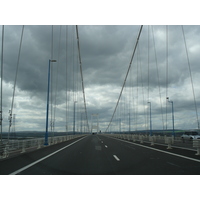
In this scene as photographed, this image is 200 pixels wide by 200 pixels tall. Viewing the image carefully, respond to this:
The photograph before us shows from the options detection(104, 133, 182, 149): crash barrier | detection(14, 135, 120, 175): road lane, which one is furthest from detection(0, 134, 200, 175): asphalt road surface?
detection(104, 133, 182, 149): crash barrier

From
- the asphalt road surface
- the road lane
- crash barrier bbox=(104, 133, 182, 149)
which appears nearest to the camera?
the asphalt road surface

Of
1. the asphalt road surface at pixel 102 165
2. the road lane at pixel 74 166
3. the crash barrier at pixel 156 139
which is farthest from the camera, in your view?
the crash barrier at pixel 156 139

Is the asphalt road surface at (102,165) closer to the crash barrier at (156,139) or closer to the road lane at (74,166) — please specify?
the road lane at (74,166)

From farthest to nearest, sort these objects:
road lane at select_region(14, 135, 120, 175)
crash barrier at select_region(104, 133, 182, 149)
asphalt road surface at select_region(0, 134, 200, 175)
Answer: crash barrier at select_region(104, 133, 182, 149) → road lane at select_region(14, 135, 120, 175) → asphalt road surface at select_region(0, 134, 200, 175)

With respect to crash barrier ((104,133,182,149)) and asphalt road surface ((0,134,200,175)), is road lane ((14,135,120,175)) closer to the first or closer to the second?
asphalt road surface ((0,134,200,175))

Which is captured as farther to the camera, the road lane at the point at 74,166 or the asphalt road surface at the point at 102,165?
the road lane at the point at 74,166

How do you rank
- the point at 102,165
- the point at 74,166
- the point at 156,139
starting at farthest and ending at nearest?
the point at 156,139
the point at 102,165
the point at 74,166

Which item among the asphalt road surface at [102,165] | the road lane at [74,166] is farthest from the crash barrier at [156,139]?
the road lane at [74,166]

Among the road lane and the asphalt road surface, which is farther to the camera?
the road lane

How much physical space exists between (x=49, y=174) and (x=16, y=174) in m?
1.10

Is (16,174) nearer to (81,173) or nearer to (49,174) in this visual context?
(49,174)

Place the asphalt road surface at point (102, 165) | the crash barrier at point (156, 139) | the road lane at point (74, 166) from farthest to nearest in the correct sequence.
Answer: the crash barrier at point (156, 139) < the road lane at point (74, 166) < the asphalt road surface at point (102, 165)

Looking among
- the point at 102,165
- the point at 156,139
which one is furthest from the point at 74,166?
the point at 156,139

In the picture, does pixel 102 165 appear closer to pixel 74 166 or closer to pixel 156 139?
pixel 74 166
